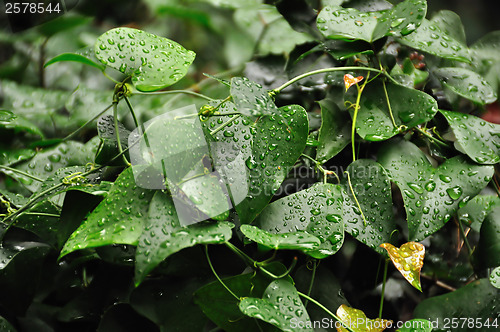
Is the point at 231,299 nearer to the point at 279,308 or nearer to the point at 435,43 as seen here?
the point at 279,308

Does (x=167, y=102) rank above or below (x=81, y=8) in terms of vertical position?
below

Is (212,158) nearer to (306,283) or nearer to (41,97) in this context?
(306,283)

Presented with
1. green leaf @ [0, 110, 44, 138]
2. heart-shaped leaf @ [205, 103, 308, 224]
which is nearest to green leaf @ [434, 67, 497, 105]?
heart-shaped leaf @ [205, 103, 308, 224]

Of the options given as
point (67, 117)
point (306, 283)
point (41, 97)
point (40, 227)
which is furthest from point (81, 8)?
point (306, 283)

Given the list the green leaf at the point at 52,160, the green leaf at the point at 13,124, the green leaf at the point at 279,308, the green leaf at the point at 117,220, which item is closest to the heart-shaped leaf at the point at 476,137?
the green leaf at the point at 279,308

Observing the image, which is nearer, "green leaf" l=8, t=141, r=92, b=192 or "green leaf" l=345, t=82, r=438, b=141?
"green leaf" l=345, t=82, r=438, b=141

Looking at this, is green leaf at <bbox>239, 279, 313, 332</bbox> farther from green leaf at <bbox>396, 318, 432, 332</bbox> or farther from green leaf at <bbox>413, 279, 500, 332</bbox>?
green leaf at <bbox>413, 279, 500, 332</bbox>
